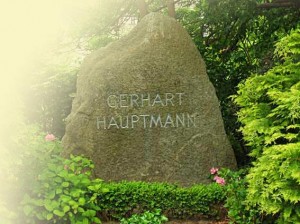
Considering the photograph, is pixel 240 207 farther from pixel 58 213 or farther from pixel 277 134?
pixel 58 213

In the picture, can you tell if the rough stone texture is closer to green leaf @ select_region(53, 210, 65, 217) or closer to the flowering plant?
the flowering plant

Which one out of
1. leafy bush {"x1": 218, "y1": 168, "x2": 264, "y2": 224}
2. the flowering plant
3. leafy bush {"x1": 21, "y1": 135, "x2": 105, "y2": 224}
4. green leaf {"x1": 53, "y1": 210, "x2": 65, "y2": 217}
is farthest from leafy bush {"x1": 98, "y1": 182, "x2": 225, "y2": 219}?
green leaf {"x1": 53, "y1": 210, "x2": 65, "y2": 217}

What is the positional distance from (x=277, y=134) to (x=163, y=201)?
2462 mm

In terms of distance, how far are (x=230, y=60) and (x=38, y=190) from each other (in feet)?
28.3

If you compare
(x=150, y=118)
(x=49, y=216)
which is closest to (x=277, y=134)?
(x=49, y=216)

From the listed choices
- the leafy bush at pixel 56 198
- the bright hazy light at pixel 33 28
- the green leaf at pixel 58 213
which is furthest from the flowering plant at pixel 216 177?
the bright hazy light at pixel 33 28

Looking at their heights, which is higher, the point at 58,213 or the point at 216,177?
the point at 216,177

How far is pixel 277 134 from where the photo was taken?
19.0 feet

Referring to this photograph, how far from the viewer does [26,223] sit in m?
5.10

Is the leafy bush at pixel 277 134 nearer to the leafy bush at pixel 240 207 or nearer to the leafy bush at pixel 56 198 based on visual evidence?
the leafy bush at pixel 240 207

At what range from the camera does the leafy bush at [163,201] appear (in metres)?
7.68

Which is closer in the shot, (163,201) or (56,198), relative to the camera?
(56,198)

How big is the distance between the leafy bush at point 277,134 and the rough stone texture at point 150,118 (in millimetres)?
2019

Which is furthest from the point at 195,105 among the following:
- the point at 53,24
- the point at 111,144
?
the point at 53,24
